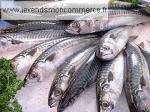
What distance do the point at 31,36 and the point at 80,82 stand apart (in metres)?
0.66

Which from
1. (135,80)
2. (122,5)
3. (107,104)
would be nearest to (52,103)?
(107,104)

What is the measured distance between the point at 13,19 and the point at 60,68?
0.73 metres

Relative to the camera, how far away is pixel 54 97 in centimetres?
283

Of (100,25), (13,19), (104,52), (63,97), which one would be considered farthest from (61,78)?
(13,19)

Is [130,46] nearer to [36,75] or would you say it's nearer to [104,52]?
[104,52]

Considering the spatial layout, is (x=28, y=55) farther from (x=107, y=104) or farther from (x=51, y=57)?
(x=107, y=104)

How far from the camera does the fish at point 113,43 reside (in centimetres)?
298

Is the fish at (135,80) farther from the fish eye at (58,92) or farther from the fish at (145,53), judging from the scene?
the fish eye at (58,92)

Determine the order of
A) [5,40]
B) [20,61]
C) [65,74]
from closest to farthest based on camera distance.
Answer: [65,74], [20,61], [5,40]

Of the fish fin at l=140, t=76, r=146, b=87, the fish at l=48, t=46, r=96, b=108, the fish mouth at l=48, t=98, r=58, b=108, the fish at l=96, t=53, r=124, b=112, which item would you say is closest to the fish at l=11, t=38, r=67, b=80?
the fish at l=48, t=46, r=96, b=108

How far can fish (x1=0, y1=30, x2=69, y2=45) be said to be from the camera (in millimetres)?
3270

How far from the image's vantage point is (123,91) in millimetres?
2939

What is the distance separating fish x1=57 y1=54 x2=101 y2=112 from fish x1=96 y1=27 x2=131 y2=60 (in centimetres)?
9

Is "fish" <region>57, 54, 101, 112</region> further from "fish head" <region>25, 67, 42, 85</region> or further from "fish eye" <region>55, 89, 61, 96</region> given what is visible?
"fish head" <region>25, 67, 42, 85</region>
